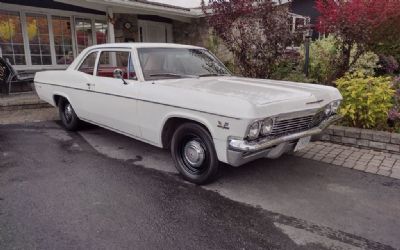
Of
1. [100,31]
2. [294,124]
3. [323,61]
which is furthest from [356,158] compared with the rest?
[100,31]

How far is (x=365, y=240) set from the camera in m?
2.80

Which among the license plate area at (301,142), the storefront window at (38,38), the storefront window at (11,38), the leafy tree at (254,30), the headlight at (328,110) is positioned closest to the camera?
the license plate area at (301,142)

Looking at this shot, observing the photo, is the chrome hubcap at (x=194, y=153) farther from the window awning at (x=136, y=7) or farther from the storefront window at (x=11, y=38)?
the storefront window at (x=11, y=38)

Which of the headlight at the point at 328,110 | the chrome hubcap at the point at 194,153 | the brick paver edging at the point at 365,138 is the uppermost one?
the headlight at the point at 328,110

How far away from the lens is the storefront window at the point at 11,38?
9578mm

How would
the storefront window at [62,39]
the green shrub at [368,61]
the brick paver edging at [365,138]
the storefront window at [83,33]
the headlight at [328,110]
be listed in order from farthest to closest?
the storefront window at [83,33] < the storefront window at [62,39] < the green shrub at [368,61] < the brick paver edging at [365,138] < the headlight at [328,110]

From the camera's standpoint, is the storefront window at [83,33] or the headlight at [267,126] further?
Result: the storefront window at [83,33]

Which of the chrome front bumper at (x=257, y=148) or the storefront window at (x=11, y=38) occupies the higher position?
the storefront window at (x=11, y=38)

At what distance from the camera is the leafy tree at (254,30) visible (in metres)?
6.36

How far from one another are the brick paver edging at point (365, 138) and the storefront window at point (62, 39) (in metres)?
9.03

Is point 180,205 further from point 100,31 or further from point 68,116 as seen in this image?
point 100,31

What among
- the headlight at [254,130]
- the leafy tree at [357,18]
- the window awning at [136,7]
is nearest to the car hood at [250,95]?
the headlight at [254,130]

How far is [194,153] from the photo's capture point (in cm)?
381

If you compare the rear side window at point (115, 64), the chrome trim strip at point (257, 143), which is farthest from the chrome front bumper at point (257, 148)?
the rear side window at point (115, 64)
